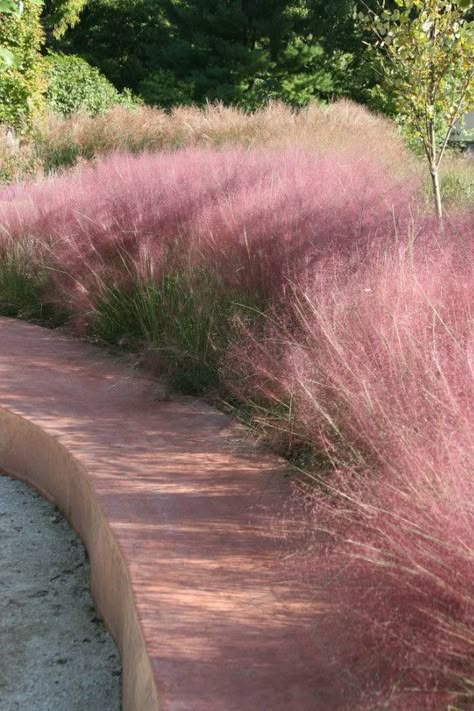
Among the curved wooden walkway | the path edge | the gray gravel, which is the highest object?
the curved wooden walkway

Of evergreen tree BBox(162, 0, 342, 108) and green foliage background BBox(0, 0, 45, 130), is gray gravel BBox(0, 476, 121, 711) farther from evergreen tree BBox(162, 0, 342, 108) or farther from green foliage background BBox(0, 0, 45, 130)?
evergreen tree BBox(162, 0, 342, 108)

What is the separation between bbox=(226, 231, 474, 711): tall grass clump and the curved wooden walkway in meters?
0.13

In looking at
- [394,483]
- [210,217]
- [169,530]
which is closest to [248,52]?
[210,217]

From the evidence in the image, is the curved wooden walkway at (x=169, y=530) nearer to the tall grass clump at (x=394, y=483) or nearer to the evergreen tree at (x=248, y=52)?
the tall grass clump at (x=394, y=483)

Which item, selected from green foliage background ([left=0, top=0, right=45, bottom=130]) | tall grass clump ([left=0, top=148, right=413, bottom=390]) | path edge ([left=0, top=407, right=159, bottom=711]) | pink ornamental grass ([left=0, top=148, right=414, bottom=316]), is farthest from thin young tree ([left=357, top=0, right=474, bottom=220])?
green foliage background ([left=0, top=0, right=45, bottom=130])

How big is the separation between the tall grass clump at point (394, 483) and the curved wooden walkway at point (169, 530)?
0.13m

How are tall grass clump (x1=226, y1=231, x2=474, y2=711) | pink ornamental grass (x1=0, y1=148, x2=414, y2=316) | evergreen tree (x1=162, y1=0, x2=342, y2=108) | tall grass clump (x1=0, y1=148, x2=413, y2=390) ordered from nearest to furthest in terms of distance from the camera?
tall grass clump (x1=226, y1=231, x2=474, y2=711) → tall grass clump (x1=0, y1=148, x2=413, y2=390) → pink ornamental grass (x1=0, y1=148, x2=414, y2=316) → evergreen tree (x1=162, y1=0, x2=342, y2=108)

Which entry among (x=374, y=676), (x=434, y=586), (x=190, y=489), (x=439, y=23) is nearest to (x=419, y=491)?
(x=434, y=586)

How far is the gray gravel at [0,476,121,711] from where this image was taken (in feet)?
8.43

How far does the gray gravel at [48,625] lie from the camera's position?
8.43ft

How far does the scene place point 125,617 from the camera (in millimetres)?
2387

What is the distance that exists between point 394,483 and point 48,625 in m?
1.49

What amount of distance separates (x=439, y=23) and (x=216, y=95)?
1792cm

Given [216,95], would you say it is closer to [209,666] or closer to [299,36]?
[299,36]
